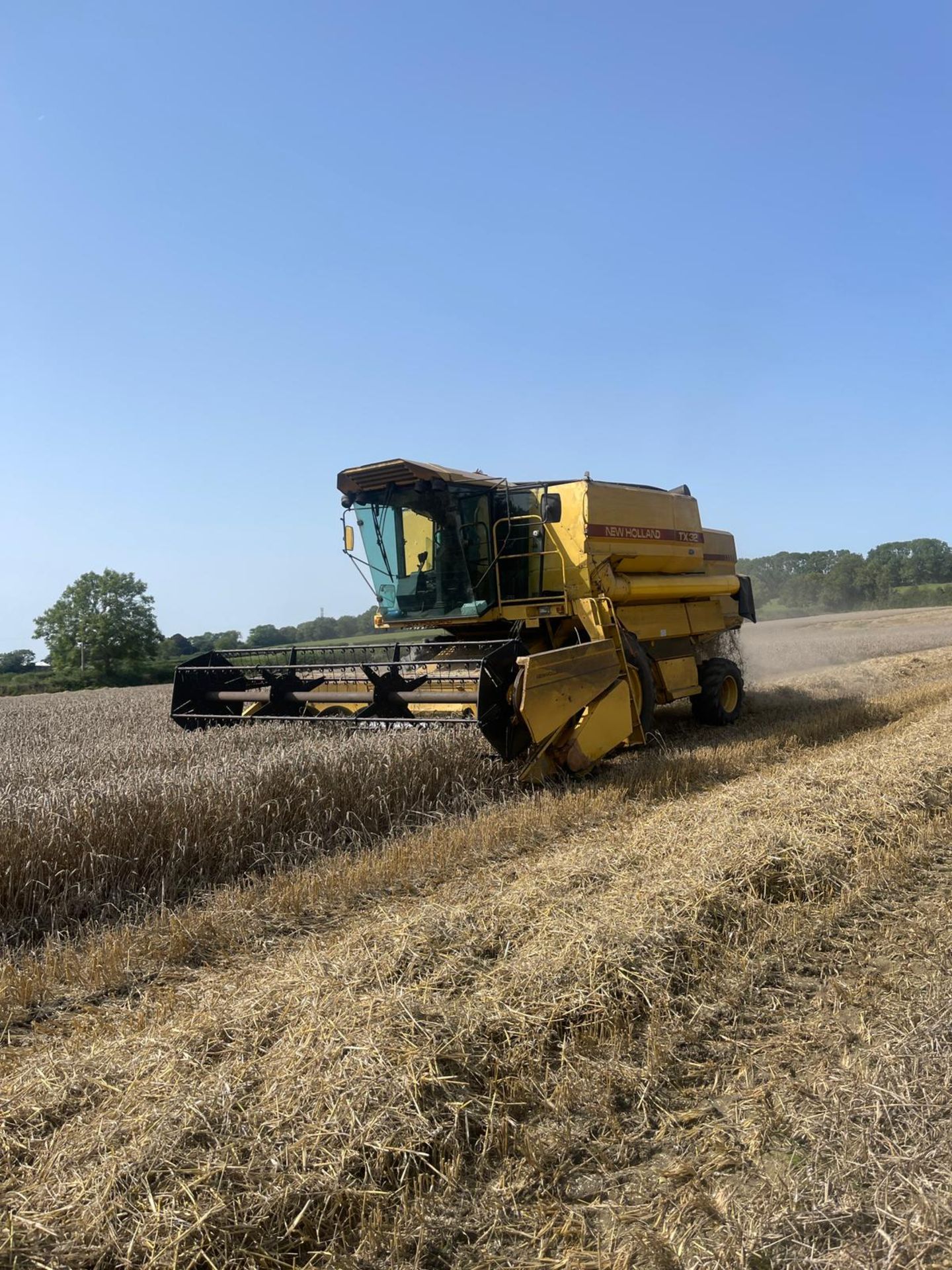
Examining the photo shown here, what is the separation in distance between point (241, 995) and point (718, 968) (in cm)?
174

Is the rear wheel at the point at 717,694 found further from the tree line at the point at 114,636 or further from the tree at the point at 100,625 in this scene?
the tree at the point at 100,625

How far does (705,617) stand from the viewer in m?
10.3

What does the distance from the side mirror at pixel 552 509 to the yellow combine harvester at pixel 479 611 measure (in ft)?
0.05

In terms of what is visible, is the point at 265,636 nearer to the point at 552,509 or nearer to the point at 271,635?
the point at 271,635

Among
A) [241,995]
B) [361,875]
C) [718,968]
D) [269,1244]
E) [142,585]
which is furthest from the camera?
[142,585]

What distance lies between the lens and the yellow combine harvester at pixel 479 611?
7270 millimetres

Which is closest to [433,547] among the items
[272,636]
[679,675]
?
[679,675]

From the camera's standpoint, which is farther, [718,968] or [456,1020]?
[718,968]

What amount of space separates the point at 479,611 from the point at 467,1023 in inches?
214

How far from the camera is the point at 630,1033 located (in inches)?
110

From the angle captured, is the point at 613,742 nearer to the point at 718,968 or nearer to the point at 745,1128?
the point at 718,968

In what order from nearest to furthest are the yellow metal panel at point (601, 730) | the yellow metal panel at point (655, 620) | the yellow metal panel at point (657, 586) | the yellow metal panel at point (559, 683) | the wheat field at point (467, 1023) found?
the wheat field at point (467, 1023)
the yellow metal panel at point (559, 683)
the yellow metal panel at point (601, 730)
the yellow metal panel at point (657, 586)
the yellow metal panel at point (655, 620)

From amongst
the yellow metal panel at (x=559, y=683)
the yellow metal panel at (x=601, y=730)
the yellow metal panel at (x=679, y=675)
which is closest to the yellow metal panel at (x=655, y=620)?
the yellow metal panel at (x=679, y=675)

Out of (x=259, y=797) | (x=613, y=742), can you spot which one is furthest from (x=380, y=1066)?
(x=613, y=742)
